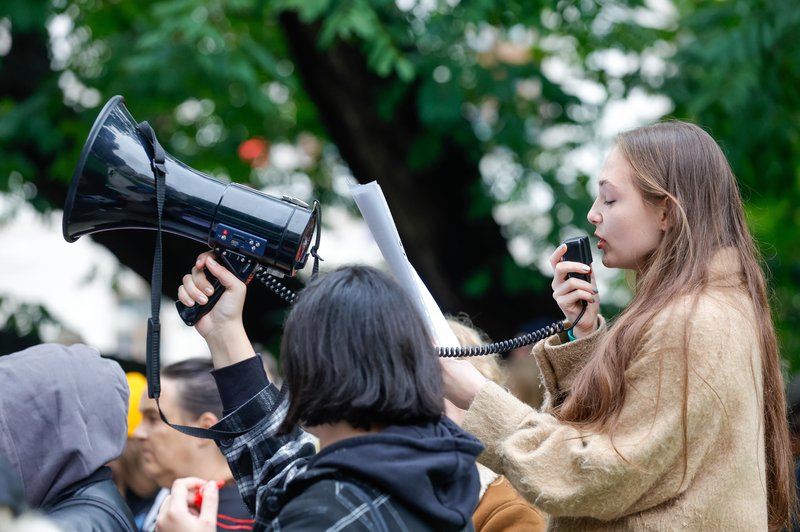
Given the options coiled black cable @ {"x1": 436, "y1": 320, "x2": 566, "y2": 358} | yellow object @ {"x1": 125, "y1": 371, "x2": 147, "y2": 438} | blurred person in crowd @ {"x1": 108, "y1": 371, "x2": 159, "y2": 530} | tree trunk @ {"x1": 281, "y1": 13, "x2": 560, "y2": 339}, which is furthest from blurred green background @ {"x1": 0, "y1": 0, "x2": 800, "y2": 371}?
coiled black cable @ {"x1": 436, "y1": 320, "x2": 566, "y2": 358}

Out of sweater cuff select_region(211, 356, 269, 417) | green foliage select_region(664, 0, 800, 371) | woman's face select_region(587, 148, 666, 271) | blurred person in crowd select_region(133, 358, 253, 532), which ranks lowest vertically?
blurred person in crowd select_region(133, 358, 253, 532)

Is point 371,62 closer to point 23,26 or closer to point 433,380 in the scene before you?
point 23,26

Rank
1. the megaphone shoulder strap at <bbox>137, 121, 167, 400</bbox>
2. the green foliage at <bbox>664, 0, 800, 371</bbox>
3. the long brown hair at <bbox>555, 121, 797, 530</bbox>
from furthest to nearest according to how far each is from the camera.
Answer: the green foliage at <bbox>664, 0, 800, 371</bbox> < the megaphone shoulder strap at <bbox>137, 121, 167, 400</bbox> < the long brown hair at <bbox>555, 121, 797, 530</bbox>

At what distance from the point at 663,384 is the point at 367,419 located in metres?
0.66

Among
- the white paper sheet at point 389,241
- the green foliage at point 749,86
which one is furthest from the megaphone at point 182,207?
the green foliage at point 749,86

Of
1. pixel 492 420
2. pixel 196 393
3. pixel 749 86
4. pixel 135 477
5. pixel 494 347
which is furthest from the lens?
pixel 749 86

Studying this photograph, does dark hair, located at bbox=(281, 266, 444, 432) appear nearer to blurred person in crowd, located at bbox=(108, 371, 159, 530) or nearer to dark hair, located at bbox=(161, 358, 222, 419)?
dark hair, located at bbox=(161, 358, 222, 419)

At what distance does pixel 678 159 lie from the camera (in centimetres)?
226

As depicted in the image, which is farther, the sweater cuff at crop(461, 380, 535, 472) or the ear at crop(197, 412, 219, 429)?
the ear at crop(197, 412, 219, 429)

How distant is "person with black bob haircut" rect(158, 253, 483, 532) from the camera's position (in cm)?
172

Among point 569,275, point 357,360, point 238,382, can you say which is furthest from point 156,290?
point 569,275

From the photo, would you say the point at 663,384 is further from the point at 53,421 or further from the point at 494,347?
the point at 53,421

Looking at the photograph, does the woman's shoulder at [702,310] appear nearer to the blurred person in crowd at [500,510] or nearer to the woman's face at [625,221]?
the woman's face at [625,221]

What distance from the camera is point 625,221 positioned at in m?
2.25
